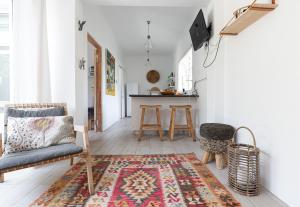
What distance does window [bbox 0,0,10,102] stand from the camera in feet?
8.22

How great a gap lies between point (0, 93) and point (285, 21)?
10.9ft

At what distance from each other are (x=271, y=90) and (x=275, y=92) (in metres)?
0.06

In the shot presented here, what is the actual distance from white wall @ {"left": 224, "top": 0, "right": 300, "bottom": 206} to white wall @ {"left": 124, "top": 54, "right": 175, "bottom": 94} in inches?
256

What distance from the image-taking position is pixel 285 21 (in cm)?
141

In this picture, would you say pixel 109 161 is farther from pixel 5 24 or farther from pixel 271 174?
pixel 5 24

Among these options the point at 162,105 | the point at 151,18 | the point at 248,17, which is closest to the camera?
the point at 248,17

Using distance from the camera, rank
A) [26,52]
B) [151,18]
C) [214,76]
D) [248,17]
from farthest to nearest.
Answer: [151,18] → [214,76] → [26,52] → [248,17]

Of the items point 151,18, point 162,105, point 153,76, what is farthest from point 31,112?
point 153,76

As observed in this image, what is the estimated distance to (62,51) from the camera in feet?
8.66

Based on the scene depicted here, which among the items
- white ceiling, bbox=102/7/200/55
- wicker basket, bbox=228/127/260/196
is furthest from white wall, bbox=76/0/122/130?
wicker basket, bbox=228/127/260/196

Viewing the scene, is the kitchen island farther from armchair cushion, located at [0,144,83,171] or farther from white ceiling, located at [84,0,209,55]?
armchair cushion, located at [0,144,83,171]

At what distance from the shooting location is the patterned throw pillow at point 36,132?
1.74 metres

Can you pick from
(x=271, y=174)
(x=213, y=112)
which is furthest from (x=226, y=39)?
(x=271, y=174)

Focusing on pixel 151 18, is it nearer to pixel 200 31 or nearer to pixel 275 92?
pixel 200 31
